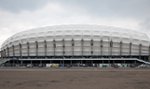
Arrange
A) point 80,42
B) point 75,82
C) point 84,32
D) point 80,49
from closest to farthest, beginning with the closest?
point 75,82 < point 80,42 < point 80,49 < point 84,32

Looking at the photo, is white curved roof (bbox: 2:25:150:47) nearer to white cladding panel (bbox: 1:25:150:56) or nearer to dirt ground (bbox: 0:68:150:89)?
white cladding panel (bbox: 1:25:150:56)

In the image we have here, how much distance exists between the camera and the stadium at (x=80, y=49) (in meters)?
81.4

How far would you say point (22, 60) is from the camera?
84.2 meters

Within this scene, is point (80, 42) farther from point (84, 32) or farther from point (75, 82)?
point (75, 82)

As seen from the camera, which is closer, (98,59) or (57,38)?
(98,59)

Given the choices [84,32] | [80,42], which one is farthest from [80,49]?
[84,32]

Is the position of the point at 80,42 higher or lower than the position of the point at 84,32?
lower

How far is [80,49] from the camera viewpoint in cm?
8388

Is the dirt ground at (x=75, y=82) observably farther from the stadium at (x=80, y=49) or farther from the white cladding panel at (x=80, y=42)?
the white cladding panel at (x=80, y=42)

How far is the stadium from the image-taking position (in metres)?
81.4

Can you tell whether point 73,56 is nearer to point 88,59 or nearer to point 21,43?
point 88,59

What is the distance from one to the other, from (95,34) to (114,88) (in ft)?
221

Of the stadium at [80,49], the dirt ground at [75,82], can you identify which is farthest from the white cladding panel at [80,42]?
the dirt ground at [75,82]

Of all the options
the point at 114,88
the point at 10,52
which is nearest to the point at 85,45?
the point at 10,52
